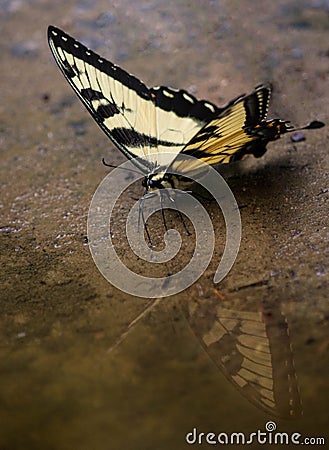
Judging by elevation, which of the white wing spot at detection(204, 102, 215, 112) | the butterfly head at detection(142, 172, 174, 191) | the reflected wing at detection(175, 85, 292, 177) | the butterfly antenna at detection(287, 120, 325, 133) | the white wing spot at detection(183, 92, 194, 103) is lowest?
the butterfly head at detection(142, 172, 174, 191)

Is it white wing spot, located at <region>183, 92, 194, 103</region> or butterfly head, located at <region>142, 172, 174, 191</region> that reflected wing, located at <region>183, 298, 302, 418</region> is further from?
white wing spot, located at <region>183, 92, 194, 103</region>

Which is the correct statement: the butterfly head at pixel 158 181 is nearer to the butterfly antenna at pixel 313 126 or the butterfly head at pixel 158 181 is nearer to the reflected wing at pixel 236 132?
the reflected wing at pixel 236 132

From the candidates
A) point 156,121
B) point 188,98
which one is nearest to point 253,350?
point 156,121

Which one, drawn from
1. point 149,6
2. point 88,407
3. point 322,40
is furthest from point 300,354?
point 149,6

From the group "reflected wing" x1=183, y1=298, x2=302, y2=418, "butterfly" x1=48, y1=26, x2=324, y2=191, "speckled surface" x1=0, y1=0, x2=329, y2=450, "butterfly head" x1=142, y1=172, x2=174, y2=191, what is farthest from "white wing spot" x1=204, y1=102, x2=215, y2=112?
"reflected wing" x1=183, y1=298, x2=302, y2=418

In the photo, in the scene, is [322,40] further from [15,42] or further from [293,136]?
[15,42]

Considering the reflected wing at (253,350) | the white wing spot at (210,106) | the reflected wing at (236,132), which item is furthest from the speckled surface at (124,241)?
the white wing spot at (210,106)

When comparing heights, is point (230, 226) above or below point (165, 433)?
above

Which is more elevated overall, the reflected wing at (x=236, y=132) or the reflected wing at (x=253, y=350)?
the reflected wing at (x=236, y=132)
